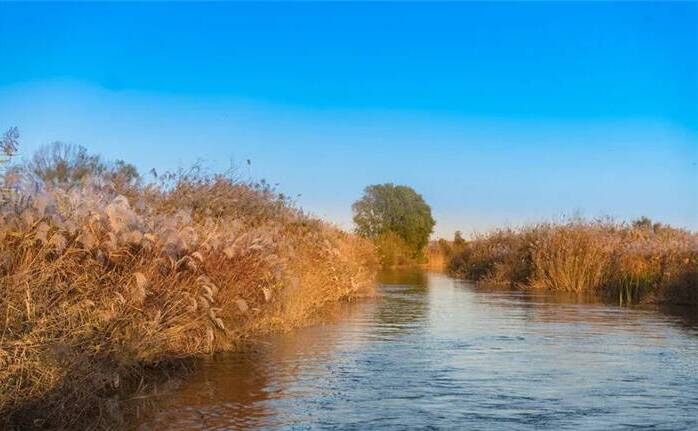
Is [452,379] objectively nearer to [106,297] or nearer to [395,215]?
[106,297]

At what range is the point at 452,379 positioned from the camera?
35.6ft

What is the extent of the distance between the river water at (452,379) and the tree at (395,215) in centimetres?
5877

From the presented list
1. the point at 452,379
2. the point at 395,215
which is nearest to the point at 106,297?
the point at 452,379

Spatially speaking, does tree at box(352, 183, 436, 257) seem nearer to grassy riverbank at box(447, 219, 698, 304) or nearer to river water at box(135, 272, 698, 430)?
grassy riverbank at box(447, 219, 698, 304)

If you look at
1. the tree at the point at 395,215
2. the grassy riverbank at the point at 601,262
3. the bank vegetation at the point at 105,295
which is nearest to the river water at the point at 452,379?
the bank vegetation at the point at 105,295

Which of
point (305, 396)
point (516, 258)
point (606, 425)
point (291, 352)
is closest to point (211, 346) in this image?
point (291, 352)

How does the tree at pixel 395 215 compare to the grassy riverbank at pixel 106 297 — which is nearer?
the grassy riverbank at pixel 106 297

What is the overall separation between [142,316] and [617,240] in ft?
83.4

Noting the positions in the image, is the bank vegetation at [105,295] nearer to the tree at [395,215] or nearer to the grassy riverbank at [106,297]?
the grassy riverbank at [106,297]

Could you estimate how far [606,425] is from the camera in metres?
8.28

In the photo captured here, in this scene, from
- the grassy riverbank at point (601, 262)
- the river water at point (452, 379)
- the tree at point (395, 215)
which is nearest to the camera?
the river water at point (452, 379)

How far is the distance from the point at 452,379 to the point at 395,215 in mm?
67758

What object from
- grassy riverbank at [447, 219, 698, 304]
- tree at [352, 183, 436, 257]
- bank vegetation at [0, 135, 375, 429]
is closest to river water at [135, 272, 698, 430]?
bank vegetation at [0, 135, 375, 429]

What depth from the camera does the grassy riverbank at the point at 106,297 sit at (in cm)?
765
